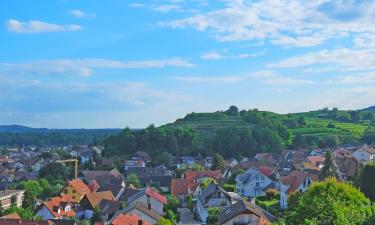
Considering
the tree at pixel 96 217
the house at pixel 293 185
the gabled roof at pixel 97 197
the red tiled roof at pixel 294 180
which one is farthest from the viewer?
the gabled roof at pixel 97 197

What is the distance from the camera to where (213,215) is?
132ft

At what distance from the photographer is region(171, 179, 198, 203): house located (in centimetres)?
5794

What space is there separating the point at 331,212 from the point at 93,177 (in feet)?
173

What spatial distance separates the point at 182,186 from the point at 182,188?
0.44 metres

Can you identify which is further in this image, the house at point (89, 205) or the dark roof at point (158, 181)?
the dark roof at point (158, 181)

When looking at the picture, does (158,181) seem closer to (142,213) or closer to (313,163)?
→ (313,163)

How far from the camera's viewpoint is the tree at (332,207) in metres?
24.3

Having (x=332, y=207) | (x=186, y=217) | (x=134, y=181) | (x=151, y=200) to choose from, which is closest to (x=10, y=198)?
(x=134, y=181)

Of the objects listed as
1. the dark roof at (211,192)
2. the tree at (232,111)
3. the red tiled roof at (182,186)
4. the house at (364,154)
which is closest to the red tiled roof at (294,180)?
the dark roof at (211,192)

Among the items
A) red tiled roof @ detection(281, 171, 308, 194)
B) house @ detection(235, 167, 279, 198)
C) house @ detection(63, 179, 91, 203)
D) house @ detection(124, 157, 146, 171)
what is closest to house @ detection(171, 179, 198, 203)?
house @ detection(235, 167, 279, 198)

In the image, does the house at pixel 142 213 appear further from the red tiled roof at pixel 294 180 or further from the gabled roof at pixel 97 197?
the red tiled roof at pixel 294 180

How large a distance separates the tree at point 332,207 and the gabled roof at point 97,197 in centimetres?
2335

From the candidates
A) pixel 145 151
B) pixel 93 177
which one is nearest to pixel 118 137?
pixel 145 151

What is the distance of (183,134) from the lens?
107m
